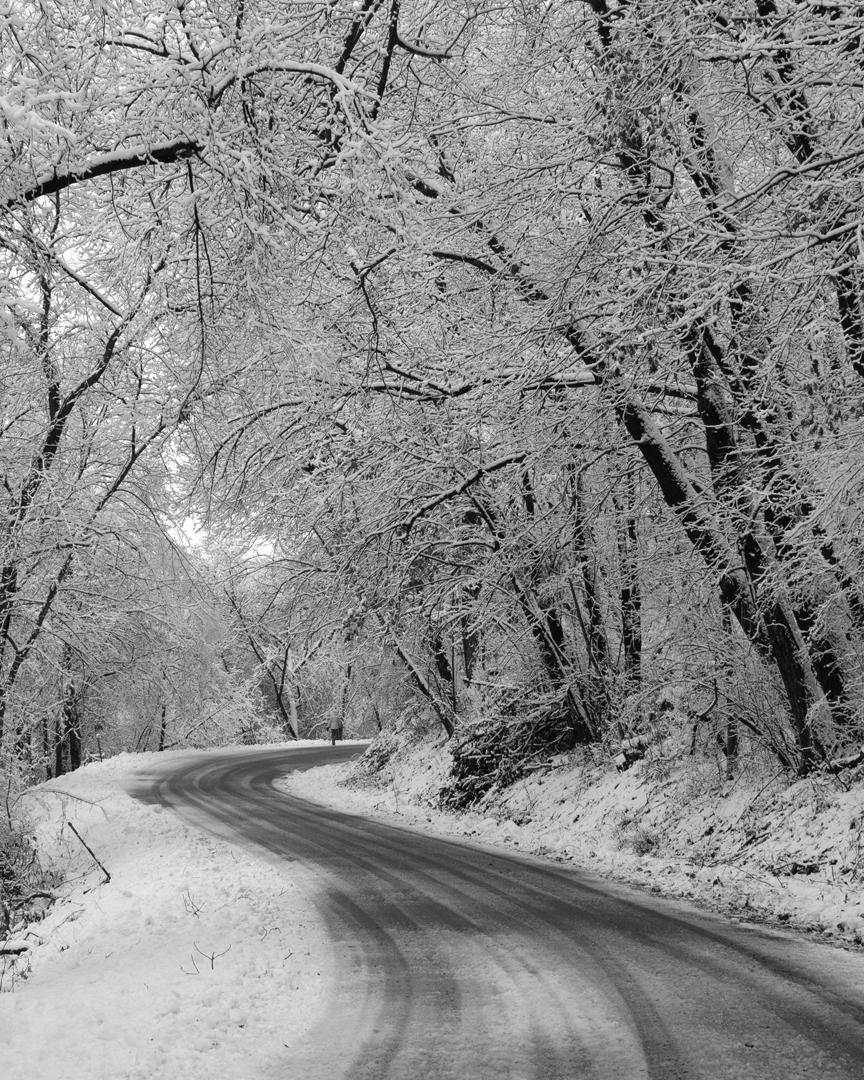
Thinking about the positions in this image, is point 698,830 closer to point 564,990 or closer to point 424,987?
point 564,990

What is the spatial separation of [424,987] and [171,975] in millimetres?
2009

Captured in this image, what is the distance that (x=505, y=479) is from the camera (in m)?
14.2

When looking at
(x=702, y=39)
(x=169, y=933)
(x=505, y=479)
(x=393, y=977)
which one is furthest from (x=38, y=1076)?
(x=505, y=479)

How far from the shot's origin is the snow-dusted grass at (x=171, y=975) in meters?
5.08

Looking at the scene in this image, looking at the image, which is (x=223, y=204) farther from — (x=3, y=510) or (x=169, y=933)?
(x=3, y=510)

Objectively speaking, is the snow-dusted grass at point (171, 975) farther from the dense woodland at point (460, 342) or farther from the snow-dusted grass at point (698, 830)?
the dense woodland at point (460, 342)

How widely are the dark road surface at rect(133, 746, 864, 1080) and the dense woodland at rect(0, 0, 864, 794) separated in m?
3.34

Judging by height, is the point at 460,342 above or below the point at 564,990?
above

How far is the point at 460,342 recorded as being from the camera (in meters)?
12.1

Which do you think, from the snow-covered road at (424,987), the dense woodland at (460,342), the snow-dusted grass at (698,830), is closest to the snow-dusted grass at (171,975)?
the snow-covered road at (424,987)

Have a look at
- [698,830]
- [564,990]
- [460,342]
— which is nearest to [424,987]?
[564,990]

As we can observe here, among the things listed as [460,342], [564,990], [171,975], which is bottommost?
[564,990]

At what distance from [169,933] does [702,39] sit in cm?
872

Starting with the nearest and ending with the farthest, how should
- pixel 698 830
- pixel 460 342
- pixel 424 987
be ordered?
1. pixel 424 987
2. pixel 698 830
3. pixel 460 342
